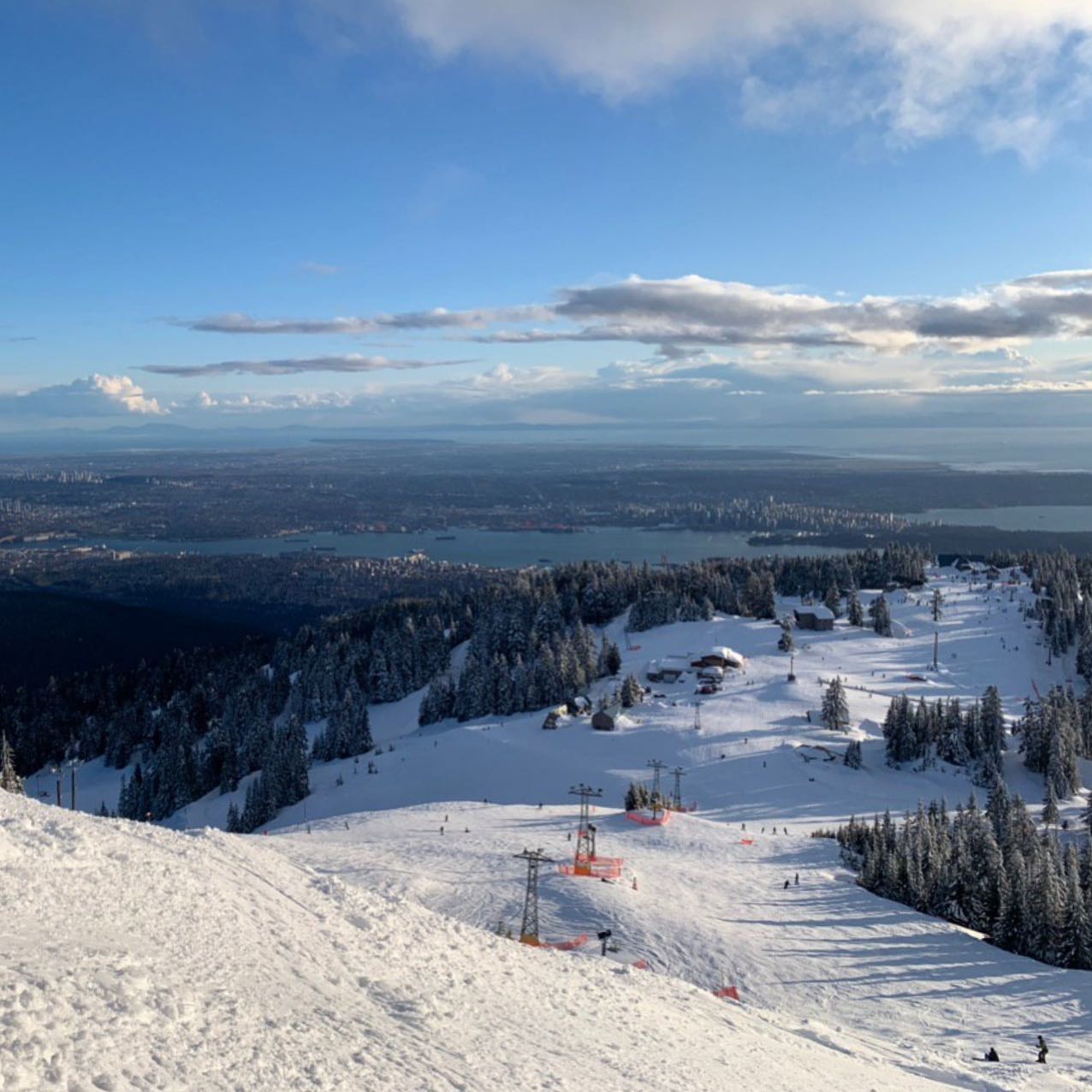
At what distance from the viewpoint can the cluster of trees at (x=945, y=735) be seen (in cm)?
6231

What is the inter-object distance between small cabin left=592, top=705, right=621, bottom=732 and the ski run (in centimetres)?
722

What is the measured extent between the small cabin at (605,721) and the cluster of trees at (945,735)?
64.7ft

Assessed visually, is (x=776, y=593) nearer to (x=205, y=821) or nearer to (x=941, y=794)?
(x=941, y=794)

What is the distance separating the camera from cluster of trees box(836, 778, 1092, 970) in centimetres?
3294

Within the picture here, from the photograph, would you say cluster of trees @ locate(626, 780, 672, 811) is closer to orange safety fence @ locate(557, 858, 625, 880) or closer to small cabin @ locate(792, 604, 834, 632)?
orange safety fence @ locate(557, 858, 625, 880)

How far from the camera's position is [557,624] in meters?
101

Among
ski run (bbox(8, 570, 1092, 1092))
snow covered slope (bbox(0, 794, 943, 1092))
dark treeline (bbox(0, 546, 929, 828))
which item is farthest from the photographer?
dark treeline (bbox(0, 546, 929, 828))

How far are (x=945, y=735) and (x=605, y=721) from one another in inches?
973

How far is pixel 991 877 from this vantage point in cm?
3591

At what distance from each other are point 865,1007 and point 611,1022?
12.2 m

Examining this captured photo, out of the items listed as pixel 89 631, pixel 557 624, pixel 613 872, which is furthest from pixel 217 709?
pixel 613 872

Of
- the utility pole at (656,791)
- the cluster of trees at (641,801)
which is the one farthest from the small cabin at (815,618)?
the cluster of trees at (641,801)

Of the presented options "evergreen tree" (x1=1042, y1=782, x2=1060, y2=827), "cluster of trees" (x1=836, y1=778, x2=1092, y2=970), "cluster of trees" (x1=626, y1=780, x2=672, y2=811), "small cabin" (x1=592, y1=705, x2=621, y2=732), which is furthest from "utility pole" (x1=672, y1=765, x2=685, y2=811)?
"evergreen tree" (x1=1042, y1=782, x2=1060, y2=827)

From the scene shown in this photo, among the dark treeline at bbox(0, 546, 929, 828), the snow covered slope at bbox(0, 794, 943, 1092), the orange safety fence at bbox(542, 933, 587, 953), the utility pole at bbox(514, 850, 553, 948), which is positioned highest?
the snow covered slope at bbox(0, 794, 943, 1092)
